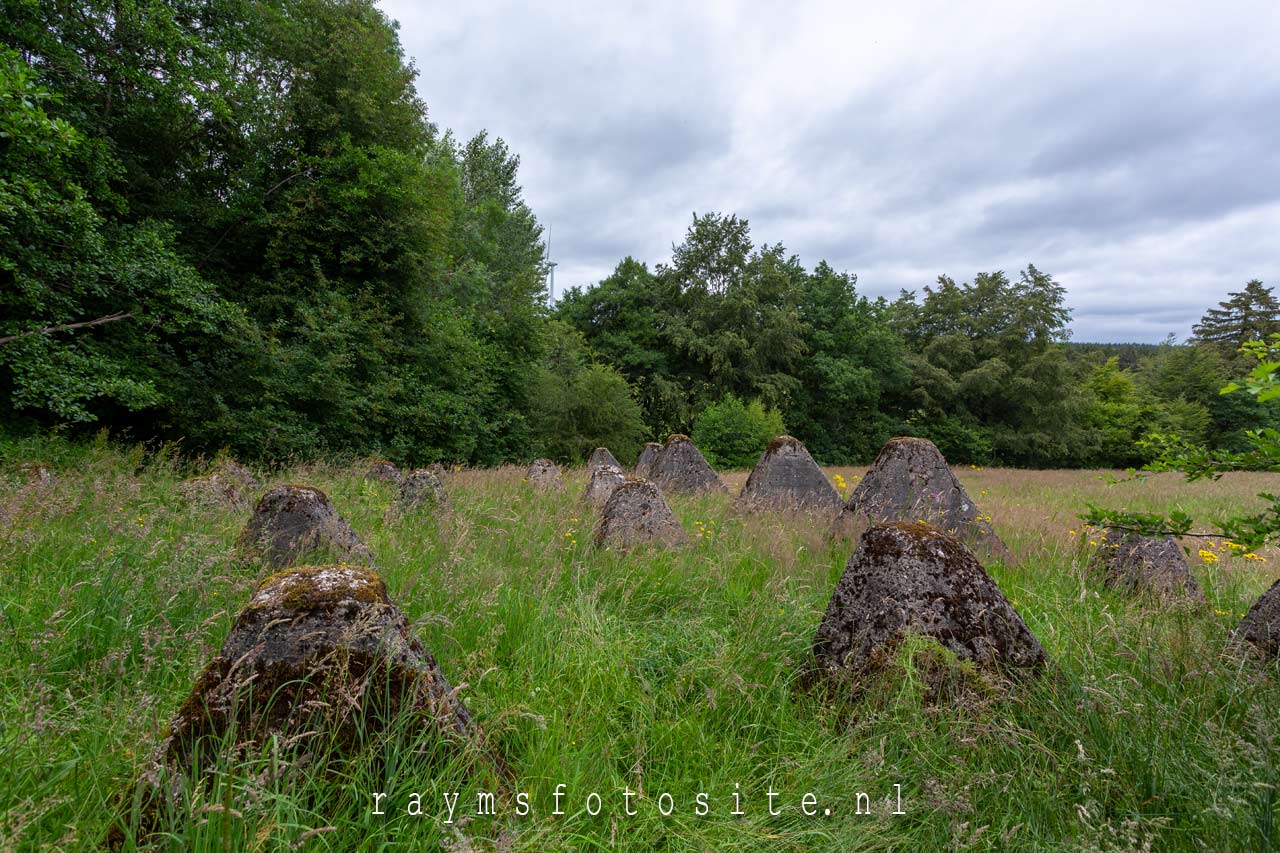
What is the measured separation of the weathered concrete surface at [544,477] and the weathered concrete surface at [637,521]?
3458 mm

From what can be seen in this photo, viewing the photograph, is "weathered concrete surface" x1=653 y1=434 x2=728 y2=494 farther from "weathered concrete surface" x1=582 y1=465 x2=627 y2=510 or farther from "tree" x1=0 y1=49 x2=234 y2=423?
"tree" x1=0 y1=49 x2=234 y2=423

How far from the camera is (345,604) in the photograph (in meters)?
1.85

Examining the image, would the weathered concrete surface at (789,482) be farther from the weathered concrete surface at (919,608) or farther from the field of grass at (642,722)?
the weathered concrete surface at (919,608)

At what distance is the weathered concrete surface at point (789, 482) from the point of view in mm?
8070

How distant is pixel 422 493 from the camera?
273 inches

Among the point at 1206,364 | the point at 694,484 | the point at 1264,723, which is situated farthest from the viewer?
the point at 1206,364

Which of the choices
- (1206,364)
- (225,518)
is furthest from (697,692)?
(1206,364)

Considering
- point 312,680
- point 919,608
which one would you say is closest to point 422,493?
point 312,680

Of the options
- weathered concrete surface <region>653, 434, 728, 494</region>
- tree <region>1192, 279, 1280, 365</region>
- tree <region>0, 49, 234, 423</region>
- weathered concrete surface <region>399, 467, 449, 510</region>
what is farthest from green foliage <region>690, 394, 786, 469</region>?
tree <region>1192, 279, 1280, 365</region>

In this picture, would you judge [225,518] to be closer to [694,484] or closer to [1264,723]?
[1264,723]

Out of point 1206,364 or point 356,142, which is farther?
point 1206,364

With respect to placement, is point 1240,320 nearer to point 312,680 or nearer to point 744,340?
point 744,340

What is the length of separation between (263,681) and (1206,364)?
55.4 meters

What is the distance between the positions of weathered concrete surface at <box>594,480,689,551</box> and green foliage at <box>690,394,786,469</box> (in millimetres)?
18031
